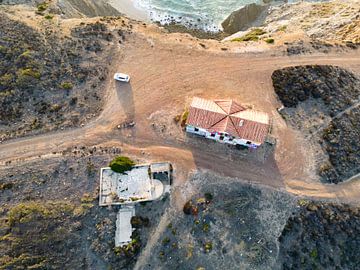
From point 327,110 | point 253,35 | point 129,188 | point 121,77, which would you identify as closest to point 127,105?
point 121,77

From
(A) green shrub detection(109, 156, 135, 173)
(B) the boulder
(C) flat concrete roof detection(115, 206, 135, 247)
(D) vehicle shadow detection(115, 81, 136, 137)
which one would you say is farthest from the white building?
(B) the boulder

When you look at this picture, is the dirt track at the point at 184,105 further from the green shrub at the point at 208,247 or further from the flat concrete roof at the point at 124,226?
the green shrub at the point at 208,247

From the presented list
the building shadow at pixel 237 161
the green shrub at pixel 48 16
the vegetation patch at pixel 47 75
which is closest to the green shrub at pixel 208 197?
the building shadow at pixel 237 161

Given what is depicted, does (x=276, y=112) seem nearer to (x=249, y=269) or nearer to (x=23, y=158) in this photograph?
(x=249, y=269)

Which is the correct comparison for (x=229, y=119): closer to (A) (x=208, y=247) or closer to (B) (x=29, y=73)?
(A) (x=208, y=247)

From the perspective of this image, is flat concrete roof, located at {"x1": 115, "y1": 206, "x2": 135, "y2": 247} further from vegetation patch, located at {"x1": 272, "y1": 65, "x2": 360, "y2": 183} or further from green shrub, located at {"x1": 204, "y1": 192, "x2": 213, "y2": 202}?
vegetation patch, located at {"x1": 272, "y1": 65, "x2": 360, "y2": 183}
